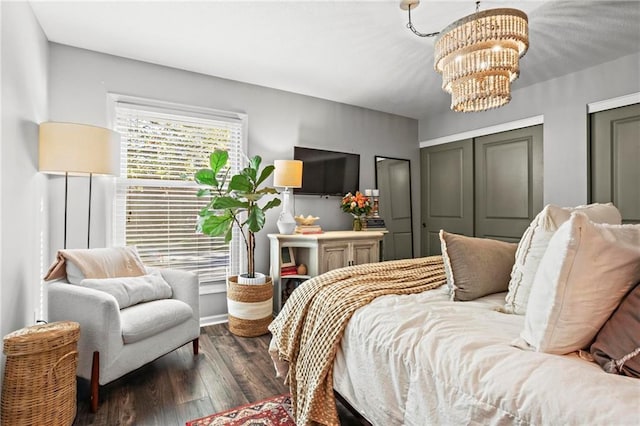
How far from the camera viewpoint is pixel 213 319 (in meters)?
3.53

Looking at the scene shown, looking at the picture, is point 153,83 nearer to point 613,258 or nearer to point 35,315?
point 35,315

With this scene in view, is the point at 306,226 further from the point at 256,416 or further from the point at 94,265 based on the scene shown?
the point at 256,416

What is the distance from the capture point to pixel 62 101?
288cm

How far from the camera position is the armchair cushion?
204cm

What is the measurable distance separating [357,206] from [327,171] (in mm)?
579

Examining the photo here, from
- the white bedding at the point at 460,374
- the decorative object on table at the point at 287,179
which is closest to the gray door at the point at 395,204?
the decorative object on table at the point at 287,179

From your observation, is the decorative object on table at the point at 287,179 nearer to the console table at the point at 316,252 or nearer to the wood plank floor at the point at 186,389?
the console table at the point at 316,252

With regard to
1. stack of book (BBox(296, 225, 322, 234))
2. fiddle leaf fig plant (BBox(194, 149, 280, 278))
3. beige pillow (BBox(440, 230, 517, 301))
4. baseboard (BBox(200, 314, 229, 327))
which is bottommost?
baseboard (BBox(200, 314, 229, 327))

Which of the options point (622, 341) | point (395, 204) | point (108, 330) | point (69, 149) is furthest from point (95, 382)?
point (395, 204)

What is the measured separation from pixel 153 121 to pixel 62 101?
0.69 m

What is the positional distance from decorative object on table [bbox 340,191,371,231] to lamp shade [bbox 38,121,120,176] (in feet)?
8.35

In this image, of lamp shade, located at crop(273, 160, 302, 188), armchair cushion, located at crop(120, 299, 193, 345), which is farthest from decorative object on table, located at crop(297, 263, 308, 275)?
armchair cushion, located at crop(120, 299, 193, 345)

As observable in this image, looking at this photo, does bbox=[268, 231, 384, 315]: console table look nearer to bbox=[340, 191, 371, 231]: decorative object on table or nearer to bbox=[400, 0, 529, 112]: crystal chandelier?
bbox=[340, 191, 371, 231]: decorative object on table

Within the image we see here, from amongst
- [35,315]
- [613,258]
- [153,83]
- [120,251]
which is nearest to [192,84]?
[153,83]
